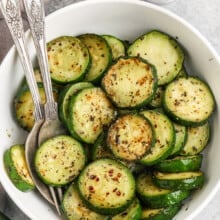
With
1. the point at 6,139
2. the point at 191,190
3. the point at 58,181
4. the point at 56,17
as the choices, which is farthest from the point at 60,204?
the point at 56,17

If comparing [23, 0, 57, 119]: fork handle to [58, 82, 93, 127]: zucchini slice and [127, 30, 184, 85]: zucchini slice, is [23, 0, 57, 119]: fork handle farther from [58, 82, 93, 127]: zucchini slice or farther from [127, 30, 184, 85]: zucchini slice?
[127, 30, 184, 85]: zucchini slice

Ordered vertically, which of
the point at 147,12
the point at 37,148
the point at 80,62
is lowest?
the point at 37,148

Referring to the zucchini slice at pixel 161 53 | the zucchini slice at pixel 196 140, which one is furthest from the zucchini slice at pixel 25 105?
the zucchini slice at pixel 196 140

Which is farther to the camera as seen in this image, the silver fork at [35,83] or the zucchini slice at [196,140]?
the zucchini slice at [196,140]

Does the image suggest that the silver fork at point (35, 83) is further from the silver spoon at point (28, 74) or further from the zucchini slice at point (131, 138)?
the zucchini slice at point (131, 138)

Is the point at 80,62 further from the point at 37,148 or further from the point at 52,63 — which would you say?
the point at 37,148

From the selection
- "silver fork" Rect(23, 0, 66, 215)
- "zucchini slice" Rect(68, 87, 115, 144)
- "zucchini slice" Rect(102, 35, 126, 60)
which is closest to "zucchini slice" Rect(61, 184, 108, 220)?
"silver fork" Rect(23, 0, 66, 215)
